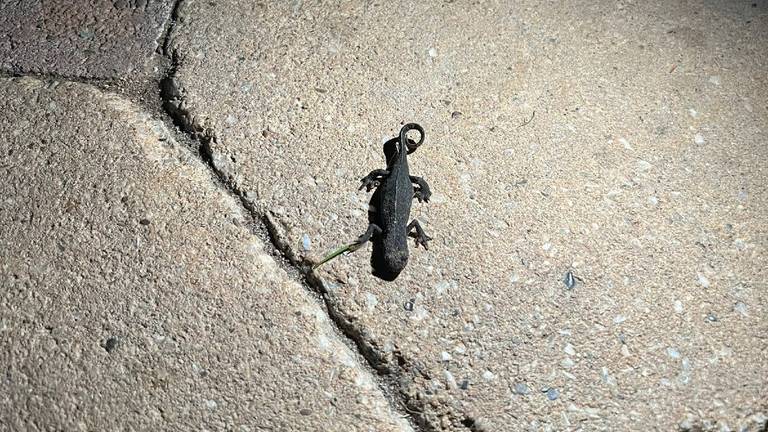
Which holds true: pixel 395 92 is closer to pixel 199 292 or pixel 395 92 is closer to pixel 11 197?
pixel 199 292

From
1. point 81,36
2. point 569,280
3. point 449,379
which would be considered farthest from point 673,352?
point 81,36

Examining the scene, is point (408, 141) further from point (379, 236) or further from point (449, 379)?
point (449, 379)

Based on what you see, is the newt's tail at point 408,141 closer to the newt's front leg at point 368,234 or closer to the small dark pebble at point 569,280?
the newt's front leg at point 368,234

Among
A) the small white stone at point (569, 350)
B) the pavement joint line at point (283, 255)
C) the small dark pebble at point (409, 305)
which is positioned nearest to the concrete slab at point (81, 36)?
the pavement joint line at point (283, 255)

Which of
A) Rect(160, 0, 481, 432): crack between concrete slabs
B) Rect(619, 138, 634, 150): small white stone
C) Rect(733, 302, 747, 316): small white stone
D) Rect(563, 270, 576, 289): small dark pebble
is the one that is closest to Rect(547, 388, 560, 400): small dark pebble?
Rect(160, 0, 481, 432): crack between concrete slabs

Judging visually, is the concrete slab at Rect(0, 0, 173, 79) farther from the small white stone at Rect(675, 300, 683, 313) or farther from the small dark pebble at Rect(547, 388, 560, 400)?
the small white stone at Rect(675, 300, 683, 313)

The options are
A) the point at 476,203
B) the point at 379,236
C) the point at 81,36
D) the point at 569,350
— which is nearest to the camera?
the point at 569,350
